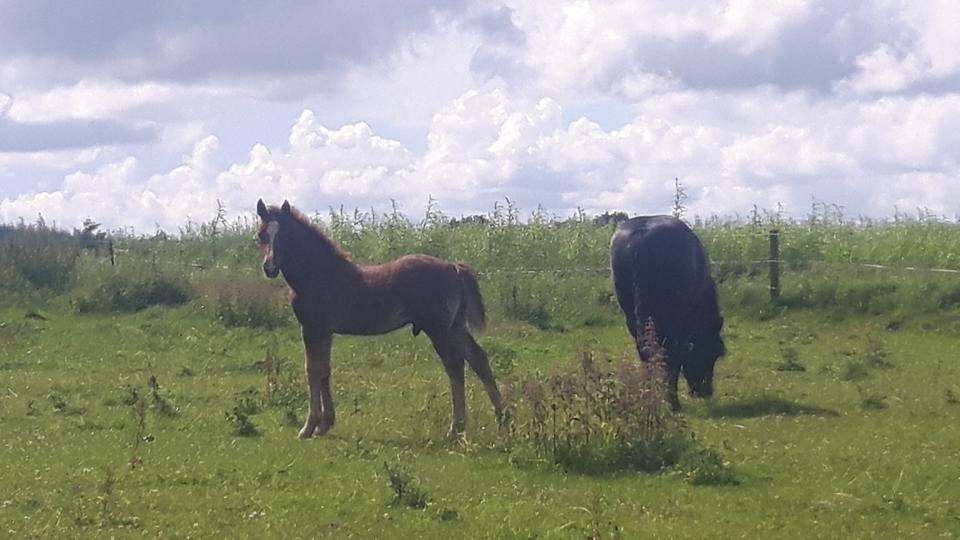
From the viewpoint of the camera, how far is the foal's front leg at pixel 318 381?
561 inches

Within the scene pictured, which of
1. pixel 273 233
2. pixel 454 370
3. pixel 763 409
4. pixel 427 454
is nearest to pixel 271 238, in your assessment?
pixel 273 233

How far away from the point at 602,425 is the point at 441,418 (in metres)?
2.86

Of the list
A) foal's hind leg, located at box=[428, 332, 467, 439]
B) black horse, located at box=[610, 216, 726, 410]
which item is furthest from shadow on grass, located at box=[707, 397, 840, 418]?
foal's hind leg, located at box=[428, 332, 467, 439]

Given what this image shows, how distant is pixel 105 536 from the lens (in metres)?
8.98

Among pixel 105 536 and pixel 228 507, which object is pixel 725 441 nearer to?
pixel 228 507

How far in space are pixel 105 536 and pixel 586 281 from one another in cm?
2078

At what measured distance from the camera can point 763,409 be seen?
15484 millimetres

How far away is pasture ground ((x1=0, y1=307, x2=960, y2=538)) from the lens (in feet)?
31.2

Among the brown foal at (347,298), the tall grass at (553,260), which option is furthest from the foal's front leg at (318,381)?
the tall grass at (553,260)

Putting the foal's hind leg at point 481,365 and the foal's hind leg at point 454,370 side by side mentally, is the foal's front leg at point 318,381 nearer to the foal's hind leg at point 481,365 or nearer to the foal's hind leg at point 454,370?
the foal's hind leg at point 454,370

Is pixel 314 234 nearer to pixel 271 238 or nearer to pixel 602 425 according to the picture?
pixel 271 238

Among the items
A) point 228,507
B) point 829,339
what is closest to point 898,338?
point 829,339

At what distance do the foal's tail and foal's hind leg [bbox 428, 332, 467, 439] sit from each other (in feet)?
1.33

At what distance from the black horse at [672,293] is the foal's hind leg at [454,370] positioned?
7.40 ft
